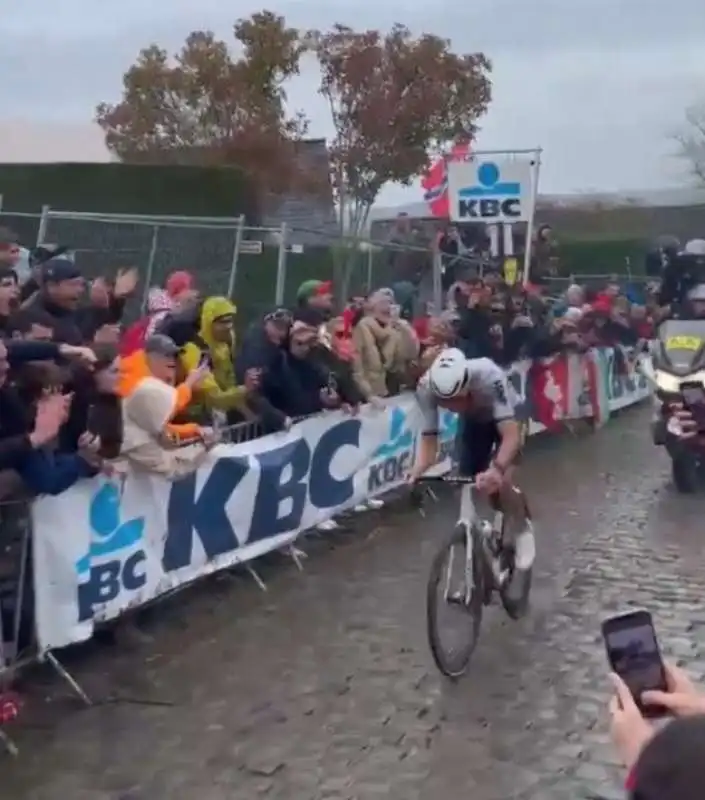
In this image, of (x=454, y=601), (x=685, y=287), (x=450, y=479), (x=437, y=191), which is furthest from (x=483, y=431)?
(x=437, y=191)

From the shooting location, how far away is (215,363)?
10.7 m

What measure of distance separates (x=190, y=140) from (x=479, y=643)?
28689 millimetres

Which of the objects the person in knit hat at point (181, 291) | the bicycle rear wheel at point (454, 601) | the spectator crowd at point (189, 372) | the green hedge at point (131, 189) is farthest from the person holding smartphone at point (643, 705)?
the green hedge at point (131, 189)

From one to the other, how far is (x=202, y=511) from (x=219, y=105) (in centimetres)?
2708

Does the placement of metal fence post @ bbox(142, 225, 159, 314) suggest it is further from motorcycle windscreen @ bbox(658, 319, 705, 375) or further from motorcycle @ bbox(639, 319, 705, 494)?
motorcycle windscreen @ bbox(658, 319, 705, 375)

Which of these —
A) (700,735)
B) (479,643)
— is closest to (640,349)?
(479,643)

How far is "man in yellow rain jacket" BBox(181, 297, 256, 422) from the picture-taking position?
10.3 metres

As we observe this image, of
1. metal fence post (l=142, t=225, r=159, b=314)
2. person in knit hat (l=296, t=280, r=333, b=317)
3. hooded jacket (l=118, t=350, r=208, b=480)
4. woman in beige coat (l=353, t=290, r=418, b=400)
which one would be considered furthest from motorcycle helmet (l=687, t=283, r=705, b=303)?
hooded jacket (l=118, t=350, r=208, b=480)

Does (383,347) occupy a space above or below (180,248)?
below

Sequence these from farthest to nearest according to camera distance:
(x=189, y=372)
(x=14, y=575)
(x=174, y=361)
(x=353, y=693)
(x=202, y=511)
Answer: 1. (x=189, y=372)
2. (x=174, y=361)
3. (x=202, y=511)
4. (x=353, y=693)
5. (x=14, y=575)

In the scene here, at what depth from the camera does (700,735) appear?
1.99 m

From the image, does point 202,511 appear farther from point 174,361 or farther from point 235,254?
point 235,254

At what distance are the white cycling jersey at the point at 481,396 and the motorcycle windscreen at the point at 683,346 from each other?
5.50 metres

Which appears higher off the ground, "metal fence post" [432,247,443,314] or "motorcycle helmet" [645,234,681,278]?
"motorcycle helmet" [645,234,681,278]
